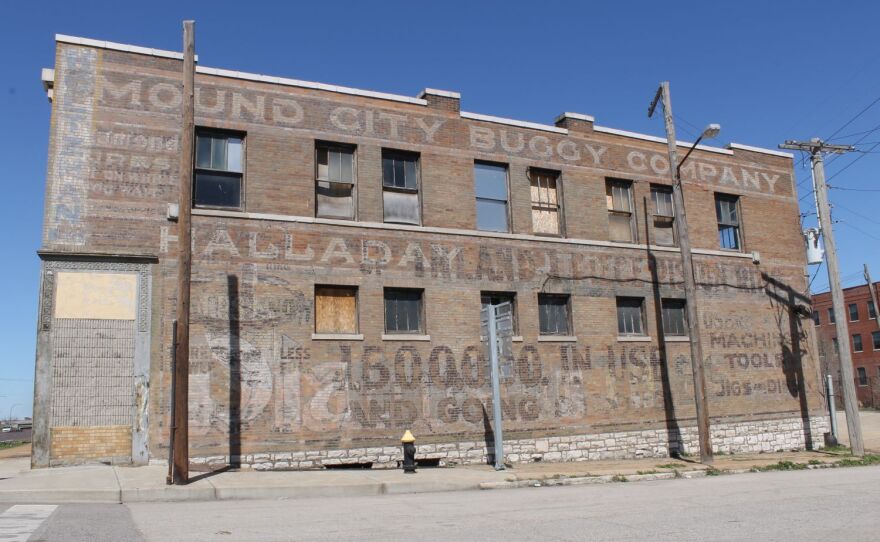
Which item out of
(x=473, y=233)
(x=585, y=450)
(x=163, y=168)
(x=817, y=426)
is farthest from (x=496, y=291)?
(x=817, y=426)

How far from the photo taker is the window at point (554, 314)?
67.8 ft

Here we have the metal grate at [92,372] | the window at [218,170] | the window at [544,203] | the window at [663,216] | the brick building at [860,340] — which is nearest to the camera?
the metal grate at [92,372]

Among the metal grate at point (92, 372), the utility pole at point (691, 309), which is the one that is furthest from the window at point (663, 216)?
the metal grate at point (92, 372)

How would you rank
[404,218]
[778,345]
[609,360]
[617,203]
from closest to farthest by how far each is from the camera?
1. [404,218]
2. [609,360]
3. [617,203]
4. [778,345]

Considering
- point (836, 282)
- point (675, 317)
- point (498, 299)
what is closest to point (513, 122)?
point (498, 299)

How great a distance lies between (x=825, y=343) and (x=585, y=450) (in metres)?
58.9

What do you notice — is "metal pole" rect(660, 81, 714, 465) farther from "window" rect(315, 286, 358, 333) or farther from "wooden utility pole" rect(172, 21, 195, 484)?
"wooden utility pole" rect(172, 21, 195, 484)

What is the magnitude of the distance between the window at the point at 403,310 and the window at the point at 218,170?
4.40 m

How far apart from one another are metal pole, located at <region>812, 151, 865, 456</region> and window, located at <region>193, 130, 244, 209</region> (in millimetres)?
17554

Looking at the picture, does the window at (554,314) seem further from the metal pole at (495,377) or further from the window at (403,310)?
the window at (403,310)

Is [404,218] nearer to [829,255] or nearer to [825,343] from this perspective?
[829,255]

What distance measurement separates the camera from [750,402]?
23344mm

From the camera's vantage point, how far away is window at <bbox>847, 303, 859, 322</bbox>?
219ft

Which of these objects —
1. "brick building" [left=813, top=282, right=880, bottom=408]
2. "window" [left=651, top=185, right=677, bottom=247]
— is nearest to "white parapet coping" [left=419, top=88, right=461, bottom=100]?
"window" [left=651, top=185, right=677, bottom=247]
